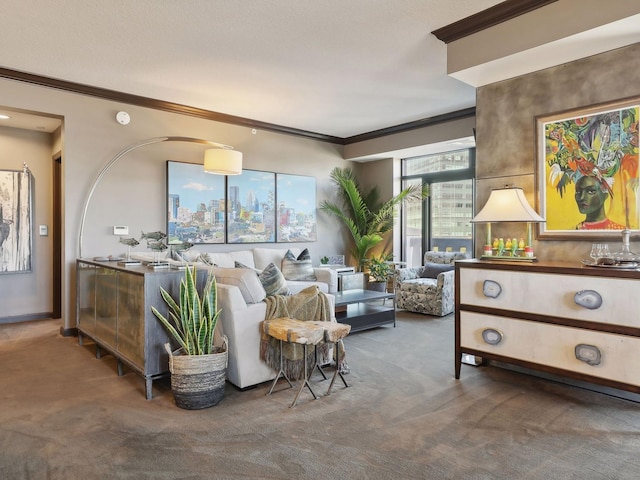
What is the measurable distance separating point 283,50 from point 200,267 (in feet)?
6.67

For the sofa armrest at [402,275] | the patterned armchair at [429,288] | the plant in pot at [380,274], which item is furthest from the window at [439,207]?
the plant in pot at [380,274]

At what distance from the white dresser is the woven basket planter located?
5.91 ft

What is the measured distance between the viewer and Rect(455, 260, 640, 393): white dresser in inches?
93.9

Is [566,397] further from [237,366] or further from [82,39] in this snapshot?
[82,39]

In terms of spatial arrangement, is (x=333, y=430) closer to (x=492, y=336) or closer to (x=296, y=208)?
(x=492, y=336)

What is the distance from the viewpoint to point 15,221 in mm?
5238

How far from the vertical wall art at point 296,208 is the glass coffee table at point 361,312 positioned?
181 centimetres

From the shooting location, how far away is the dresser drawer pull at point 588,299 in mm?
2465

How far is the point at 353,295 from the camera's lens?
16.0ft

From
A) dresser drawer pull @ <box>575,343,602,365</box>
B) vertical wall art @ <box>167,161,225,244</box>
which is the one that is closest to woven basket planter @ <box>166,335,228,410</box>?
dresser drawer pull @ <box>575,343,602,365</box>

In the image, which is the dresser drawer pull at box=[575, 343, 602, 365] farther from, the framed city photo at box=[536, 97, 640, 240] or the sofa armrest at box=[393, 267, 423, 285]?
the sofa armrest at box=[393, 267, 423, 285]

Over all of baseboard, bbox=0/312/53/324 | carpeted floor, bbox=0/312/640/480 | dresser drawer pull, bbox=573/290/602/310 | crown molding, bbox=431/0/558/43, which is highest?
crown molding, bbox=431/0/558/43

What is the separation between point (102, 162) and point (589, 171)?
474 centimetres

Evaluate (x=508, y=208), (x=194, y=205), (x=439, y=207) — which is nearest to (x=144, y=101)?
(x=194, y=205)
